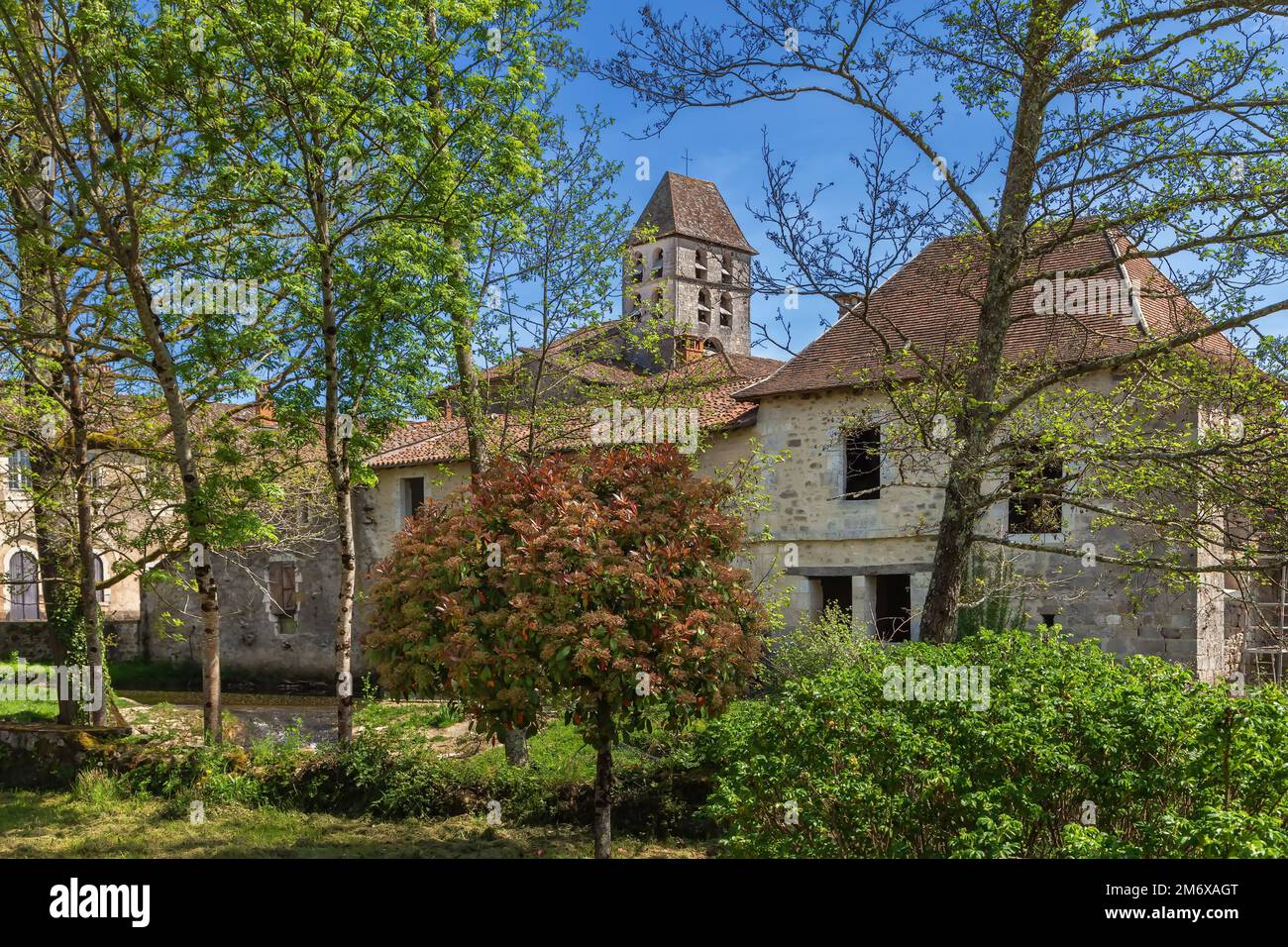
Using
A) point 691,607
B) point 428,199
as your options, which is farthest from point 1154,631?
point 428,199

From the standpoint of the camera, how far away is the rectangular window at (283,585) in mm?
24894

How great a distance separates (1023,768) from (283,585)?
22.6 meters

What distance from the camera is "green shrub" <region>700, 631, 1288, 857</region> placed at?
4.73m

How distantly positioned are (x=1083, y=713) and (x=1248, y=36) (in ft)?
21.4

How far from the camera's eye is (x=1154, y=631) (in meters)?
14.5

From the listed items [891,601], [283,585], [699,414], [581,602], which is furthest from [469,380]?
[283,585]

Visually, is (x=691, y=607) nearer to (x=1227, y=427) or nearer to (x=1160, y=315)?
(x=1227, y=427)

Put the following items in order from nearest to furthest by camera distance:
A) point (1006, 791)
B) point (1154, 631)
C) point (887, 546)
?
1. point (1006, 791)
2. point (1154, 631)
3. point (887, 546)

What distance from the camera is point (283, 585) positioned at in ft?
82.5

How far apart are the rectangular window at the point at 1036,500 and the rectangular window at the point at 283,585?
16.8 metres

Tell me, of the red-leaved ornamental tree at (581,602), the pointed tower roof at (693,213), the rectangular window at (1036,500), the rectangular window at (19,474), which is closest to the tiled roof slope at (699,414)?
the red-leaved ornamental tree at (581,602)

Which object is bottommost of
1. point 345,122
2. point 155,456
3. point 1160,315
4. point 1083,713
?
point 1083,713

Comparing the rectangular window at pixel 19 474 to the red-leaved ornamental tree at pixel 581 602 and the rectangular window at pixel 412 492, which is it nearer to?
the red-leaved ornamental tree at pixel 581 602

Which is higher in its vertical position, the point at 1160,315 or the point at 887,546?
the point at 1160,315
